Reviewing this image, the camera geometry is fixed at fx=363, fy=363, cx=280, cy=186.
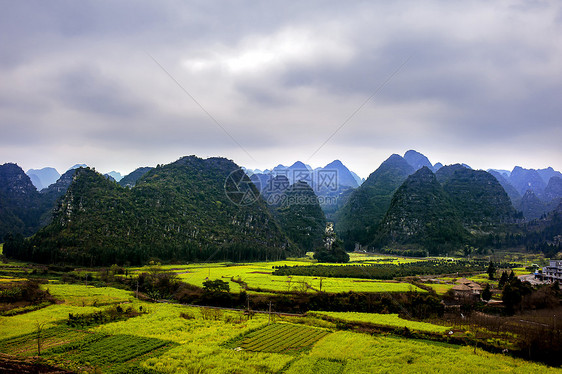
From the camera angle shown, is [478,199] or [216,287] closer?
[216,287]

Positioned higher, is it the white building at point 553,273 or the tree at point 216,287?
the white building at point 553,273

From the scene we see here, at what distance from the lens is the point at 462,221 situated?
145 m

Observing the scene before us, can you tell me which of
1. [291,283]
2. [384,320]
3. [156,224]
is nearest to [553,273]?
[384,320]

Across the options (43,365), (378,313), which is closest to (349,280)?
(378,313)

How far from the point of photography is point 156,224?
310 ft

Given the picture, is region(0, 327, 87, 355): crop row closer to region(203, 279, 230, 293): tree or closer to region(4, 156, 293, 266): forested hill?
region(203, 279, 230, 293): tree

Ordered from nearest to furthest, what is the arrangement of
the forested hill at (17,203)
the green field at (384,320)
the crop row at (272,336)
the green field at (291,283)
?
1. the crop row at (272,336)
2. the green field at (384,320)
3. the green field at (291,283)
4. the forested hill at (17,203)

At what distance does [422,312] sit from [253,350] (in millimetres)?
24163

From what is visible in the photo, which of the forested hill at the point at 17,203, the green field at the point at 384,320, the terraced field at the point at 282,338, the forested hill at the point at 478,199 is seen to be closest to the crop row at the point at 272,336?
the terraced field at the point at 282,338

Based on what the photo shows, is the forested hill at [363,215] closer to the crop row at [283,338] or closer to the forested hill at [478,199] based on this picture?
the forested hill at [478,199]

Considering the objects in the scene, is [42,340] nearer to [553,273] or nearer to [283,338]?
[283,338]

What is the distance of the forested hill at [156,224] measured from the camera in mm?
78625

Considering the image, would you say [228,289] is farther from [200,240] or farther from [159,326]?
[200,240]

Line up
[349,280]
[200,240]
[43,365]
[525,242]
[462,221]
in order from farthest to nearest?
[462,221]
[525,242]
[200,240]
[349,280]
[43,365]
